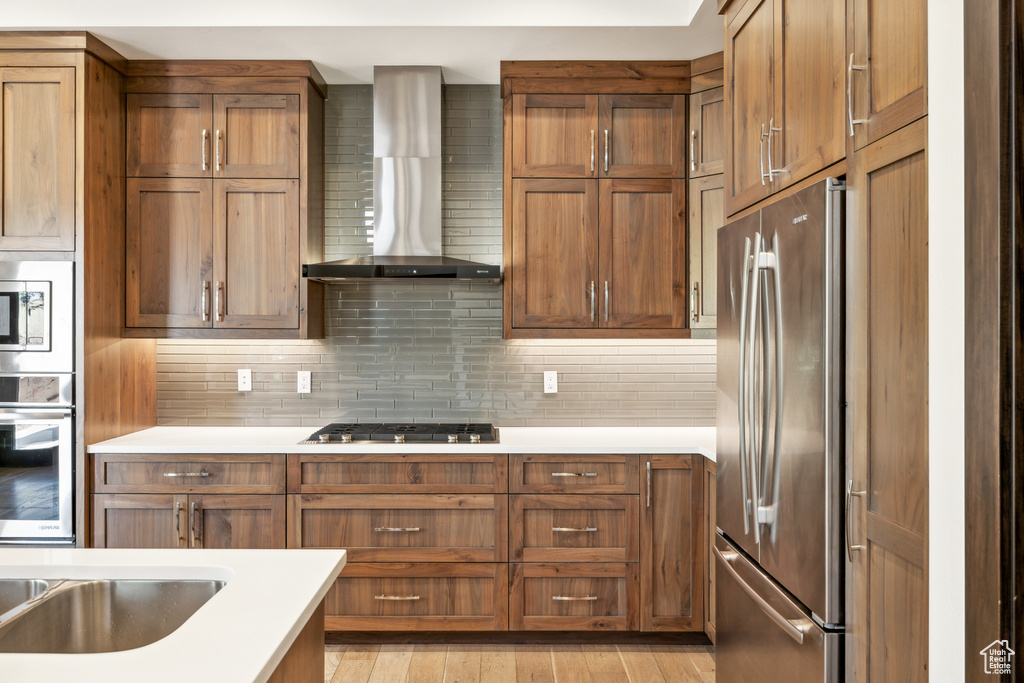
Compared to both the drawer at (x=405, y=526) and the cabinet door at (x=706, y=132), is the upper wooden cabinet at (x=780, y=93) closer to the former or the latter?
the cabinet door at (x=706, y=132)

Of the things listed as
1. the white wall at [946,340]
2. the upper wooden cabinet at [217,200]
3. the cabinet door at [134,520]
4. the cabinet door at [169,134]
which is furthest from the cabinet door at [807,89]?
the cabinet door at [134,520]

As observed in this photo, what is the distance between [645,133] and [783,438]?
186cm

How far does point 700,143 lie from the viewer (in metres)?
2.96

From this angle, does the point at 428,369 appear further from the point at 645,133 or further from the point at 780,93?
the point at 780,93

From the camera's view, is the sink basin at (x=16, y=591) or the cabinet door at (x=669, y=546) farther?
the cabinet door at (x=669, y=546)

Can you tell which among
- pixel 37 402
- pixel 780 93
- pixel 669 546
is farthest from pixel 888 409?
pixel 37 402

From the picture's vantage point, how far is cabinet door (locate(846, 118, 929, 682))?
1166 mm

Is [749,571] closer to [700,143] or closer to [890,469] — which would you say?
[890,469]

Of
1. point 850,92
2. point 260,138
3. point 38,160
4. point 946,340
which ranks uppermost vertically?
point 260,138

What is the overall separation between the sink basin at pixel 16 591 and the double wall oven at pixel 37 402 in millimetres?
1713

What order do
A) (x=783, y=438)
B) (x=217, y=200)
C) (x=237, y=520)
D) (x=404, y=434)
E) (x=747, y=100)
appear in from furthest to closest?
1. (x=217, y=200)
2. (x=404, y=434)
3. (x=237, y=520)
4. (x=747, y=100)
5. (x=783, y=438)

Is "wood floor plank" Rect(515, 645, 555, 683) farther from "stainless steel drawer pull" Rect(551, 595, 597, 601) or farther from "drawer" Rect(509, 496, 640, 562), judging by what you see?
"drawer" Rect(509, 496, 640, 562)

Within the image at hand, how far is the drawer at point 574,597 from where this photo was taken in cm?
275

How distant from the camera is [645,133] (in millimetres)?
3000
